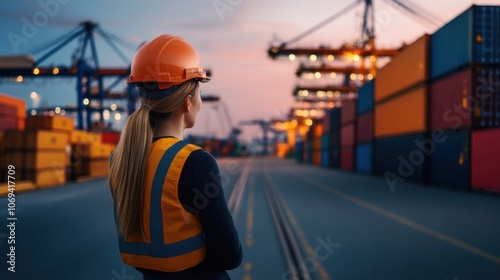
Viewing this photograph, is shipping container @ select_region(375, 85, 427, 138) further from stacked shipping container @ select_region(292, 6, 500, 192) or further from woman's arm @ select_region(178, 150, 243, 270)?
woman's arm @ select_region(178, 150, 243, 270)

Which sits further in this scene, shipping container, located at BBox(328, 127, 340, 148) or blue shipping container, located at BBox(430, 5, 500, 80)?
shipping container, located at BBox(328, 127, 340, 148)

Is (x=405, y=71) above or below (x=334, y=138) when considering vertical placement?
above

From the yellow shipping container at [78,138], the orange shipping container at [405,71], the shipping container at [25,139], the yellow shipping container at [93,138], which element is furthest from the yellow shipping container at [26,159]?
the orange shipping container at [405,71]

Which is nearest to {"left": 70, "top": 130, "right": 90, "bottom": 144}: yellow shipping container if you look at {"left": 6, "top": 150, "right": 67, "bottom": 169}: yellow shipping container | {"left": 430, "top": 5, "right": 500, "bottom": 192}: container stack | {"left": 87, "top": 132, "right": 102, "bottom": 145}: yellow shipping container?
{"left": 87, "top": 132, "right": 102, "bottom": 145}: yellow shipping container

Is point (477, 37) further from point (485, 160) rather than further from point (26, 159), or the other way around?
point (26, 159)

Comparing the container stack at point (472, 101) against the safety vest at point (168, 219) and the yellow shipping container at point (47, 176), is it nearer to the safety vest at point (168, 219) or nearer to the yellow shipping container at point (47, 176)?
the safety vest at point (168, 219)

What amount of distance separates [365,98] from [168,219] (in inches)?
1299

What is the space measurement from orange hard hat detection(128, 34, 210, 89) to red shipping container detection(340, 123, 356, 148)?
119ft

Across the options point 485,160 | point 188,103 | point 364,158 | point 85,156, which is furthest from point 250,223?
point 364,158

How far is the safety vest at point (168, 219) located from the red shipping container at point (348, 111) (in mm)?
36661

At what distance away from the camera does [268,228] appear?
9.17m

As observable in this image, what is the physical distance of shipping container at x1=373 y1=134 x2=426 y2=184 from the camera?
21492 millimetres

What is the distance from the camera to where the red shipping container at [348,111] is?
37.3 metres

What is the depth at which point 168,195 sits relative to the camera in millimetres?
1652
